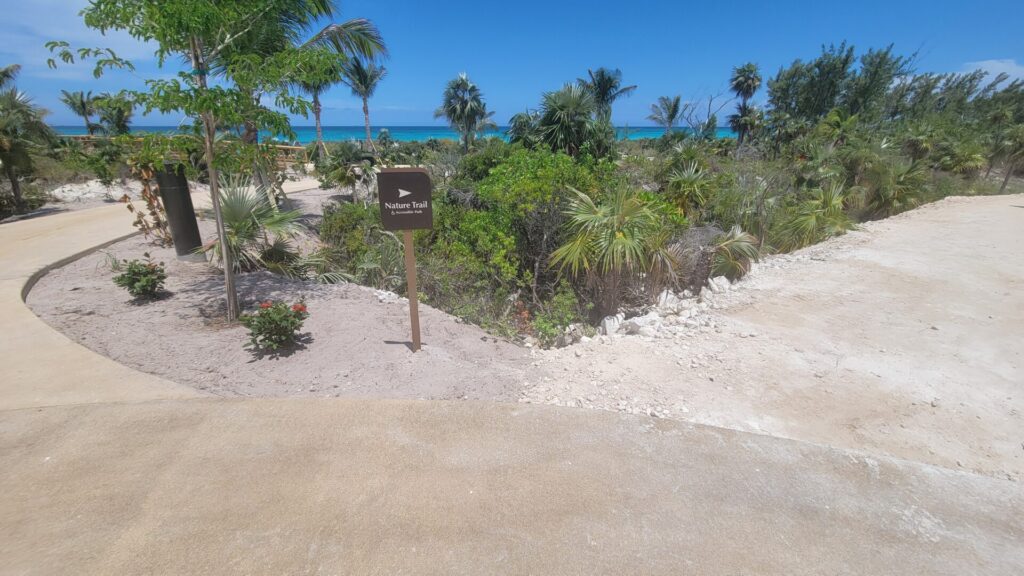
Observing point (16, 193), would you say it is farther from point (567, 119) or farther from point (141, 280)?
point (567, 119)

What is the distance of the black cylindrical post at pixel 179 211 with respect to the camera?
22.4 ft

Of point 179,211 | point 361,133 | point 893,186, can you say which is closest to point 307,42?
point 179,211

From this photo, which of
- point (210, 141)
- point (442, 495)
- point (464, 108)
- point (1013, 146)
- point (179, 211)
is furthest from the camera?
point (464, 108)

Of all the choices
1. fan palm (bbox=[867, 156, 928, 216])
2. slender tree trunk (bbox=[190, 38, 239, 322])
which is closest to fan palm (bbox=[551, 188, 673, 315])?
slender tree trunk (bbox=[190, 38, 239, 322])

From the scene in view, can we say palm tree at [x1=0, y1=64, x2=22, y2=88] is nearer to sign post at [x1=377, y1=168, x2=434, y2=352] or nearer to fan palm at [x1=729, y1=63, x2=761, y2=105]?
sign post at [x1=377, y1=168, x2=434, y2=352]

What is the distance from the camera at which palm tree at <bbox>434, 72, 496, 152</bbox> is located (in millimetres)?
37000

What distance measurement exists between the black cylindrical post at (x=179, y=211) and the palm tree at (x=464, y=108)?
3132 cm

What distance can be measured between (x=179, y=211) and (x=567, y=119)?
334 inches

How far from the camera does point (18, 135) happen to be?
11.3m

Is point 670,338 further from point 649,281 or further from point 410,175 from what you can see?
point 410,175

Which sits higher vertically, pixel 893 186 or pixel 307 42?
pixel 307 42

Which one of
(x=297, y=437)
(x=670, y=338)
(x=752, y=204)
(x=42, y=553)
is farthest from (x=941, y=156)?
(x=42, y=553)

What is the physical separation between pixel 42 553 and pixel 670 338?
5222 mm

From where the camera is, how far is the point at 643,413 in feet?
11.6
